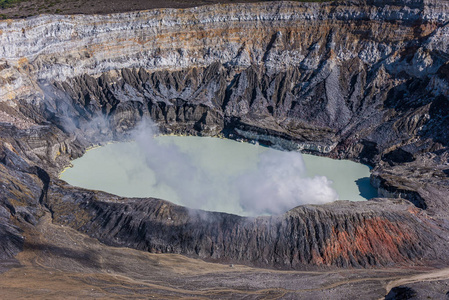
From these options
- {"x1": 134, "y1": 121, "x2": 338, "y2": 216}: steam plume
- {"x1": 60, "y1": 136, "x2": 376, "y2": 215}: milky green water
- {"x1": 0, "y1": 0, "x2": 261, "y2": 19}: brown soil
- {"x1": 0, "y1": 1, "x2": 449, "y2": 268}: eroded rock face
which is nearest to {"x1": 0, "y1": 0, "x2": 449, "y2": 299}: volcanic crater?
{"x1": 0, "y1": 1, "x2": 449, "y2": 268}: eroded rock face

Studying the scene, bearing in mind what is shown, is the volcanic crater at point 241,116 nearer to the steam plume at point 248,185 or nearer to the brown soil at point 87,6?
the brown soil at point 87,6

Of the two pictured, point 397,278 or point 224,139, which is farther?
point 224,139

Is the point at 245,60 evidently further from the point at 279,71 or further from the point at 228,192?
the point at 228,192

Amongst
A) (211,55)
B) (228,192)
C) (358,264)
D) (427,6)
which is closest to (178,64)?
(211,55)

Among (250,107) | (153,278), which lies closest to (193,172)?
(250,107)

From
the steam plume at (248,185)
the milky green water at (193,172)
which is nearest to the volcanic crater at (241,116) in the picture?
the milky green water at (193,172)

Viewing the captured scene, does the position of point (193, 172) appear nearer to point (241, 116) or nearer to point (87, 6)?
point (241, 116)

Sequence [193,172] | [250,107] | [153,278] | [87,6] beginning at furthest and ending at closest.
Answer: [87,6] → [250,107] → [193,172] → [153,278]
